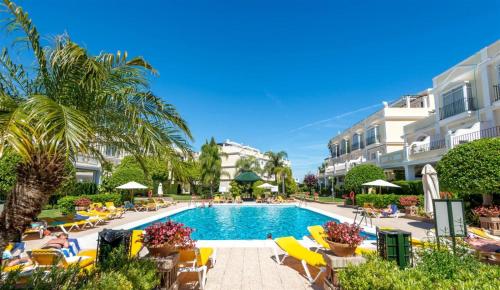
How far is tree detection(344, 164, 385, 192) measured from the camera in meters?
21.6

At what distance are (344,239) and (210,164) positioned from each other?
3291cm

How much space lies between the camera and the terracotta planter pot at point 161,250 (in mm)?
4637

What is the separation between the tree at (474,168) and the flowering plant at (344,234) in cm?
861

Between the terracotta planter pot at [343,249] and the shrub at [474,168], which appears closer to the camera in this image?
the terracotta planter pot at [343,249]

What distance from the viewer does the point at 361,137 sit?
3638cm

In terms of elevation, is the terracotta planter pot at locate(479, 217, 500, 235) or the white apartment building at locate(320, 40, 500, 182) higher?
the white apartment building at locate(320, 40, 500, 182)

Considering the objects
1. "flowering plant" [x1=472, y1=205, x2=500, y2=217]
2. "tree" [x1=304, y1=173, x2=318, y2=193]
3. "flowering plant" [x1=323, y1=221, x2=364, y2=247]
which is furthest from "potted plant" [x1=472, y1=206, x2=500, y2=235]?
"tree" [x1=304, y1=173, x2=318, y2=193]

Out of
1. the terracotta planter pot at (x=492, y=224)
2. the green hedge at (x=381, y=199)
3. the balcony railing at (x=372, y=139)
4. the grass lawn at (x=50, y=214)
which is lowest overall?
the grass lawn at (x=50, y=214)

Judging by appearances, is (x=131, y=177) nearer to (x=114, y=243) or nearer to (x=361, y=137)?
(x=114, y=243)

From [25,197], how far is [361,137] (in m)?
37.0

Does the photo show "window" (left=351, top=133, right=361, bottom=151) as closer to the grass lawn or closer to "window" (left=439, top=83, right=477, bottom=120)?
"window" (left=439, top=83, right=477, bottom=120)

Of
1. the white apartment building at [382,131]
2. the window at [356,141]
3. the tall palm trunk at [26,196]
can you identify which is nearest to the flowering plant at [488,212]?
the tall palm trunk at [26,196]

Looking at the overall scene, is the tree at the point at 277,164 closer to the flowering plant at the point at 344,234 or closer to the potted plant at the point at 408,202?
the potted plant at the point at 408,202

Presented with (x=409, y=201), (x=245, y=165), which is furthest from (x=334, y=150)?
(x=409, y=201)
